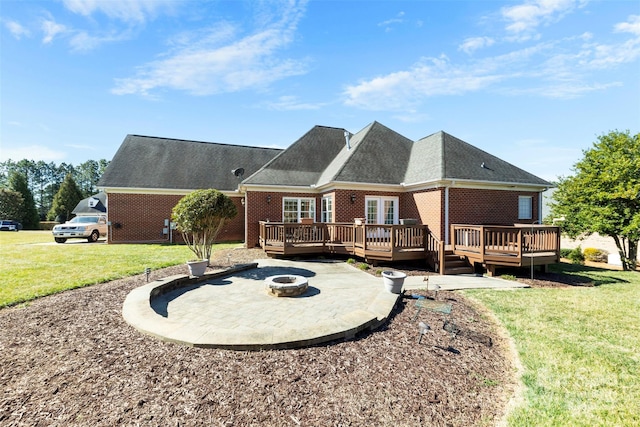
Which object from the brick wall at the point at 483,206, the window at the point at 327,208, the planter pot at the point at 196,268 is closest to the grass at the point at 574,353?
the brick wall at the point at 483,206

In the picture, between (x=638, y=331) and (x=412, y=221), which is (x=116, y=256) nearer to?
(x=412, y=221)

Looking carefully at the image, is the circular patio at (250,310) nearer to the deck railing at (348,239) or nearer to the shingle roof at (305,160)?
the deck railing at (348,239)

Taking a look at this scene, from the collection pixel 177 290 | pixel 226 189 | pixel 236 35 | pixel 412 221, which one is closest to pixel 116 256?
pixel 177 290

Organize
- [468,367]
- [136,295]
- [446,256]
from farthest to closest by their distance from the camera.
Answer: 1. [446,256]
2. [136,295]
3. [468,367]

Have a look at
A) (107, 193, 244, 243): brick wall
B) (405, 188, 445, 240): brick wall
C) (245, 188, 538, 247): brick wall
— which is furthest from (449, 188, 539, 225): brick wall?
(107, 193, 244, 243): brick wall

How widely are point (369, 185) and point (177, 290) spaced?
30.7 ft

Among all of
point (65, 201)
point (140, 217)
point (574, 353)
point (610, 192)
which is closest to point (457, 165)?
point (610, 192)

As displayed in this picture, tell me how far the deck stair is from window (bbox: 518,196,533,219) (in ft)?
18.5

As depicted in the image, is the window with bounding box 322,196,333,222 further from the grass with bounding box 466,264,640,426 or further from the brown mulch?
the brown mulch

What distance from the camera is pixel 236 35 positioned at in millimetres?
9547

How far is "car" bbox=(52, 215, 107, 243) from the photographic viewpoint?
701 inches

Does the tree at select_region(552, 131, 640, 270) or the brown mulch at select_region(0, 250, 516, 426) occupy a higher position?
the tree at select_region(552, 131, 640, 270)

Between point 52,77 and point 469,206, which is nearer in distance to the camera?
point 52,77

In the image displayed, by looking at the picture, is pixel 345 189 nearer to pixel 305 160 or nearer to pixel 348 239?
pixel 348 239
